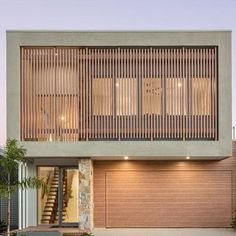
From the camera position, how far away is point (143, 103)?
19.9 meters

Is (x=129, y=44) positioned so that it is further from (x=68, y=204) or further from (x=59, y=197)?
(x=68, y=204)

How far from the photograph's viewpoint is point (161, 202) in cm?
2245

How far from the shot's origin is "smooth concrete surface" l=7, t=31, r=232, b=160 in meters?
19.6

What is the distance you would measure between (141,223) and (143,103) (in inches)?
213

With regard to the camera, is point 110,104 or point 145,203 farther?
point 145,203

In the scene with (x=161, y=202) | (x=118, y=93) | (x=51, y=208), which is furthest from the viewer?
(x=161, y=202)

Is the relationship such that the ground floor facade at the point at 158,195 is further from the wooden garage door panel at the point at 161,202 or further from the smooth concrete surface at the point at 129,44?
the smooth concrete surface at the point at 129,44

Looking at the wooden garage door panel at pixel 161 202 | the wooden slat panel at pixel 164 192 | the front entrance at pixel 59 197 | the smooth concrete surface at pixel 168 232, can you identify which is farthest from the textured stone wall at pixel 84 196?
the wooden garage door panel at pixel 161 202

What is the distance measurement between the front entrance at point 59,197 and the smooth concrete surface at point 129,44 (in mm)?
2290

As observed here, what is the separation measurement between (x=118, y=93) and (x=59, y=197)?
4828mm

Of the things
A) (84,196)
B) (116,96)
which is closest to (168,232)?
(84,196)

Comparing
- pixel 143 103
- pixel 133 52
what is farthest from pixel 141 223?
pixel 133 52

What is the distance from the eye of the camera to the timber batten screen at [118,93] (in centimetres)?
1978

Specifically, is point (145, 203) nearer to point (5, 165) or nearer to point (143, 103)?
point (143, 103)
